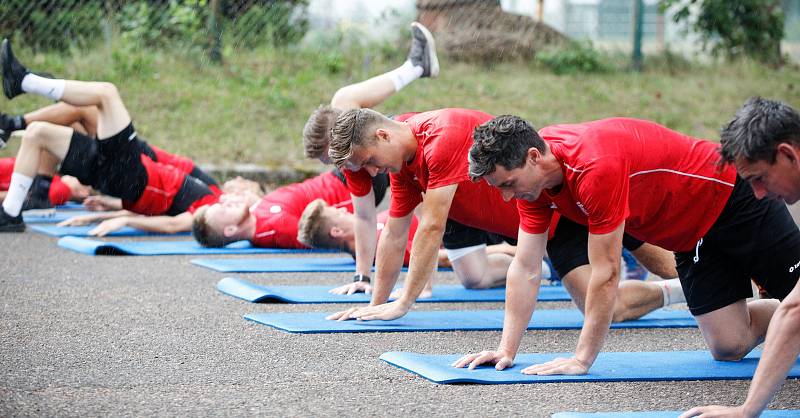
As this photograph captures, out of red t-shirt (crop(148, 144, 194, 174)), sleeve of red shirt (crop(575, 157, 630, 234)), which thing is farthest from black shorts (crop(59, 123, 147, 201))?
sleeve of red shirt (crop(575, 157, 630, 234))

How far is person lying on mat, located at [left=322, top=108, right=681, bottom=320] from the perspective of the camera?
14.6ft

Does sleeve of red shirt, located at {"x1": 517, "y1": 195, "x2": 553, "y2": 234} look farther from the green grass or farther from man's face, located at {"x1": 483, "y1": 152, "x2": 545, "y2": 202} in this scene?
the green grass

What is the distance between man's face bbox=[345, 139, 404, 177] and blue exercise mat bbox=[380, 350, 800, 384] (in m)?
0.86

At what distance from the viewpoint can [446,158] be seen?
4.53 m

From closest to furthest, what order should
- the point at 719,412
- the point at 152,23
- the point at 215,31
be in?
the point at 719,412 < the point at 215,31 < the point at 152,23

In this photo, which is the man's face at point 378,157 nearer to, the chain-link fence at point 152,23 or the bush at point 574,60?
the chain-link fence at point 152,23

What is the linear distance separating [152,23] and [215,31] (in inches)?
41.4

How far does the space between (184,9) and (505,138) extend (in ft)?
32.7

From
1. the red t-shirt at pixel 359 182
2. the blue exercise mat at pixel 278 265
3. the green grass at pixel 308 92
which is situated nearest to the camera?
the red t-shirt at pixel 359 182

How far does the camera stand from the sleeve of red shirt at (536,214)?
3.88 m

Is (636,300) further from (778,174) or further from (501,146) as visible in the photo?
(778,174)

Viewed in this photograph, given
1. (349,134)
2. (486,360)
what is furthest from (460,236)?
(486,360)

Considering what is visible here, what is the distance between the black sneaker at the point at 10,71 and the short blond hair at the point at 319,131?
3.14 meters

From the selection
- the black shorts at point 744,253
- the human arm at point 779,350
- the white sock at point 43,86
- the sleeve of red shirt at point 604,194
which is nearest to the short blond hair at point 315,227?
the white sock at point 43,86
